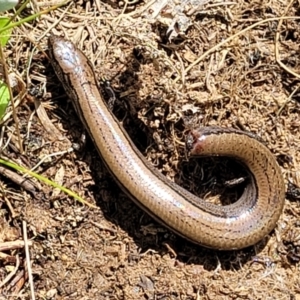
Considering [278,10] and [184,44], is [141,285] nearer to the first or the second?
[184,44]

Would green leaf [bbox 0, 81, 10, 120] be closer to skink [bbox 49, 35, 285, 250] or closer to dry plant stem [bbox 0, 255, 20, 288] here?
skink [bbox 49, 35, 285, 250]

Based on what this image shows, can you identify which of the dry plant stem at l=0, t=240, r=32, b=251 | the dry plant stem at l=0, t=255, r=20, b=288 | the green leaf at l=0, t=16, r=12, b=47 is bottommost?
the dry plant stem at l=0, t=255, r=20, b=288

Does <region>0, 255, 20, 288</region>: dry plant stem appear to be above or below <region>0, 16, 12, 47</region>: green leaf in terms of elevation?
below

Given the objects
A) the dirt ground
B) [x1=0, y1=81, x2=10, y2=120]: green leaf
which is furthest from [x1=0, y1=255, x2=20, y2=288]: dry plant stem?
[x1=0, y1=81, x2=10, y2=120]: green leaf

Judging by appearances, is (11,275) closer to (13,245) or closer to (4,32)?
(13,245)

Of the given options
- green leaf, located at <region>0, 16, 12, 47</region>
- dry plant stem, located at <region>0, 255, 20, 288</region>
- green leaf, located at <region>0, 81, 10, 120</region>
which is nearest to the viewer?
green leaf, located at <region>0, 16, 12, 47</region>

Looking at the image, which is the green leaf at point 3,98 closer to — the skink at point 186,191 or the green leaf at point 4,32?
the green leaf at point 4,32

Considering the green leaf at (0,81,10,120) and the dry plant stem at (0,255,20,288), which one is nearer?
the green leaf at (0,81,10,120)

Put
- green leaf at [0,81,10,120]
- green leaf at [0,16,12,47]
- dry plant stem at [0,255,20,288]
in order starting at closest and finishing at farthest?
green leaf at [0,16,12,47], green leaf at [0,81,10,120], dry plant stem at [0,255,20,288]
